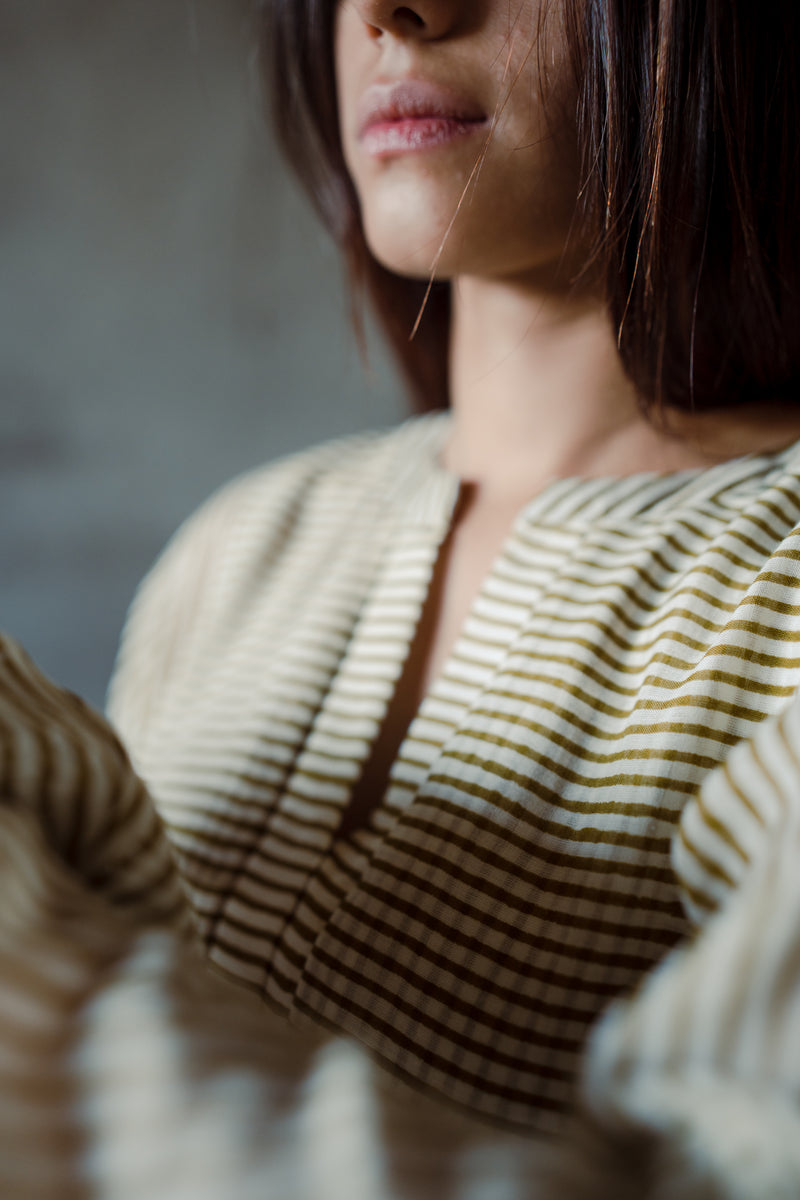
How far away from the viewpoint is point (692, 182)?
0.38 meters

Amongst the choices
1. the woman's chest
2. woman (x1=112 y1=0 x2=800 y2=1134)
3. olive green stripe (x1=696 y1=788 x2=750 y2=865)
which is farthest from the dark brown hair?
olive green stripe (x1=696 y1=788 x2=750 y2=865)

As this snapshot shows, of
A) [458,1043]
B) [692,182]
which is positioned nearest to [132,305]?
[692,182]

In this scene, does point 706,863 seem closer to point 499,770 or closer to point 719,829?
point 719,829

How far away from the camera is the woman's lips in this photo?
0.39 metres

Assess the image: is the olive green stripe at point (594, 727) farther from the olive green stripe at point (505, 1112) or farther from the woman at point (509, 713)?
the olive green stripe at point (505, 1112)

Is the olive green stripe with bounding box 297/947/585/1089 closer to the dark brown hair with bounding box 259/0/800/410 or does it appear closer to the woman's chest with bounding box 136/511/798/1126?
the woman's chest with bounding box 136/511/798/1126

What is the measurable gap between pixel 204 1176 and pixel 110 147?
82 centimetres

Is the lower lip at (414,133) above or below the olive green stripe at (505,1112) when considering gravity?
above

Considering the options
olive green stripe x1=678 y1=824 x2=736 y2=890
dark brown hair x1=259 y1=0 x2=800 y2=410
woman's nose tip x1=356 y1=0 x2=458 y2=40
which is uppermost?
woman's nose tip x1=356 y1=0 x2=458 y2=40

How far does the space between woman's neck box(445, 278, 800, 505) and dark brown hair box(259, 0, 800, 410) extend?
2cm

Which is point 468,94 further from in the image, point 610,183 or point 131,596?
point 131,596

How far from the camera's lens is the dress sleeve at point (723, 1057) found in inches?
5.8

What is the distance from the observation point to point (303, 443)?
2.94 feet

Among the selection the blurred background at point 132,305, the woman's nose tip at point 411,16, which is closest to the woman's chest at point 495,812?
the woman's nose tip at point 411,16
